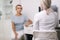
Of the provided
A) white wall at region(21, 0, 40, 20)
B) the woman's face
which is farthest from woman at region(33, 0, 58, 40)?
the woman's face

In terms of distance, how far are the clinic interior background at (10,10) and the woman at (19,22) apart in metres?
0.10

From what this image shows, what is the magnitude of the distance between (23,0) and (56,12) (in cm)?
88

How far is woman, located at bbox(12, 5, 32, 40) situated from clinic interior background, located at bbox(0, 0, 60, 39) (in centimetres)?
10

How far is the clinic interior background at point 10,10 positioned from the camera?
Answer: 3.23 m

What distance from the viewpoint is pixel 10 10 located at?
3.66 metres

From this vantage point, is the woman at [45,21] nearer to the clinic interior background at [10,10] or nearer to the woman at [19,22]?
the clinic interior background at [10,10]

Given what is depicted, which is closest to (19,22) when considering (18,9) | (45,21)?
(18,9)

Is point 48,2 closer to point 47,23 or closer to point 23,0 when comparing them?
point 47,23

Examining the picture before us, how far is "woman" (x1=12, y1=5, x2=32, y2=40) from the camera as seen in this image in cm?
338

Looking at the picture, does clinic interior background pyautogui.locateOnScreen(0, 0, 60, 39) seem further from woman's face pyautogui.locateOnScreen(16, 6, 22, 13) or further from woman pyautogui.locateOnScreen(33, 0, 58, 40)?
woman pyautogui.locateOnScreen(33, 0, 58, 40)

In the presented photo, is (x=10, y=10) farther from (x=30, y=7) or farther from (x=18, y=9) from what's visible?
(x=30, y=7)

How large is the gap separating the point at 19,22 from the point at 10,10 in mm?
453

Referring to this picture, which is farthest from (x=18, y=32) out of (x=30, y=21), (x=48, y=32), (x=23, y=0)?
(x=48, y=32)

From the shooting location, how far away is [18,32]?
11.2 ft
